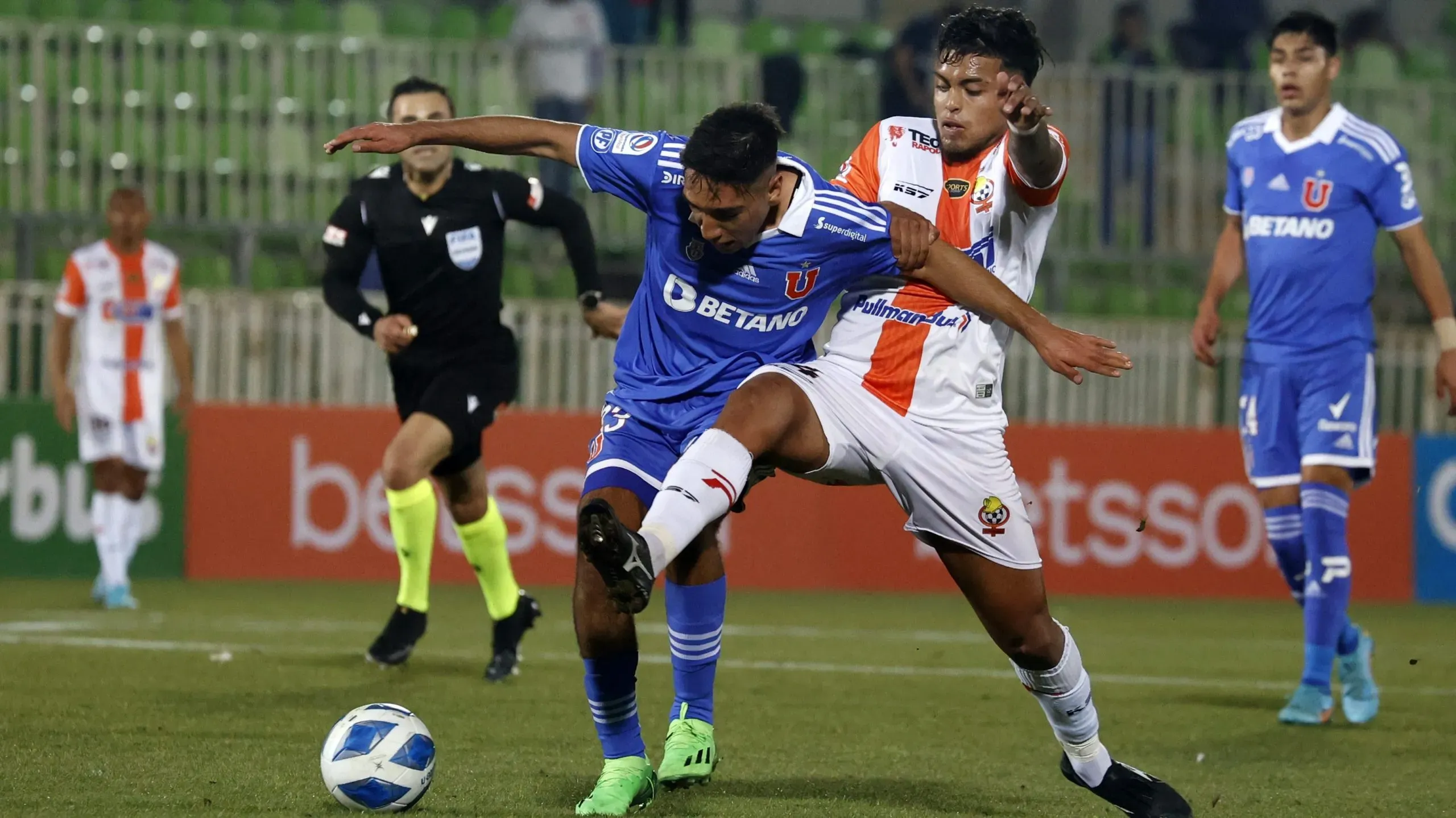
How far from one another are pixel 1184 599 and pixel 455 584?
195 inches

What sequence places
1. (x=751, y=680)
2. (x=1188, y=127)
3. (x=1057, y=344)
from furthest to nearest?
1. (x=1188, y=127)
2. (x=751, y=680)
3. (x=1057, y=344)

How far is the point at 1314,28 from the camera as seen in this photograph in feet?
23.9

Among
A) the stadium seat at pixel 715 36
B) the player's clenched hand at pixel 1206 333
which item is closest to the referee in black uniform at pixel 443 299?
the player's clenched hand at pixel 1206 333

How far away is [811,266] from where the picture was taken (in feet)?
16.1

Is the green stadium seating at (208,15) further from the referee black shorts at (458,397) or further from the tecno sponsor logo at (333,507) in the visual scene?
the referee black shorts at (458,397)

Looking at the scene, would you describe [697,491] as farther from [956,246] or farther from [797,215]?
[956,246]

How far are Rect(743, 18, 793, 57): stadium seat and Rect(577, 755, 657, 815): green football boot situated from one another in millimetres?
11897

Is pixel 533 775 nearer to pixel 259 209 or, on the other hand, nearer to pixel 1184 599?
pixel 1184 599

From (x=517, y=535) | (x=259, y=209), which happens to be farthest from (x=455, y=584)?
(x=259, y=209)

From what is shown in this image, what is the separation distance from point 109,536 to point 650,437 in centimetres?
650

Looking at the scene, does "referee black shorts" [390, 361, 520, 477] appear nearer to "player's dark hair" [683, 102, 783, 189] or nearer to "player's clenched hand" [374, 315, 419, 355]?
"player's clenched hand" [374, 315, 419, 355]

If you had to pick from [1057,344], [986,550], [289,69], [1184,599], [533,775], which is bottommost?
[1184,599]

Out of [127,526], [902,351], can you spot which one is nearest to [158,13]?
[127,526]

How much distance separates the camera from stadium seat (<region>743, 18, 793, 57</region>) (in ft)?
53.4
